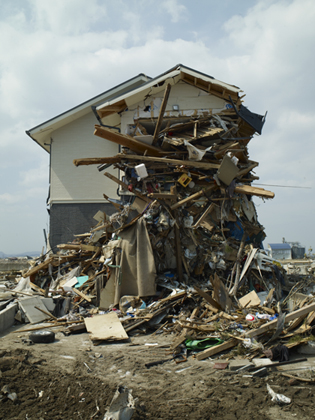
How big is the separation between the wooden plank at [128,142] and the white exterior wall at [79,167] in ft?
19.1

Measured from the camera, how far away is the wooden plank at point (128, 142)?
31.6 ft

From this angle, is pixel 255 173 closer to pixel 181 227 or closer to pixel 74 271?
pixel 181 227

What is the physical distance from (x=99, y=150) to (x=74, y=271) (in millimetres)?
7309

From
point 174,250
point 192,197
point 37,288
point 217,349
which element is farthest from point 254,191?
point 37,288

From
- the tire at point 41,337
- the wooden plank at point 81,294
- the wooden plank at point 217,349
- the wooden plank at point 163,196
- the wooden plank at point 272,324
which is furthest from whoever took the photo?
the wooden plank at point 163,196

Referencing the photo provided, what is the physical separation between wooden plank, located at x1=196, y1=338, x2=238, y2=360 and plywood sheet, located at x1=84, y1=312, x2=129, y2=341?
5.75 feet

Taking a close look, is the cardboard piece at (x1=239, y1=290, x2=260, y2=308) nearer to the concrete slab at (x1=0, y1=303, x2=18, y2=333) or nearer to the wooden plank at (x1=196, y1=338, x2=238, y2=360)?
the wooden plank at (x1=196, y1=338, x2=238, y2=360)

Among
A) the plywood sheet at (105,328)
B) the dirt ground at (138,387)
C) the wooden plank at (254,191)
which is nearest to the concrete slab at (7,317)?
the plywood sheet at (105,328)

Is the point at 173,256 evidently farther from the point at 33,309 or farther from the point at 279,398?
the point at 279,398

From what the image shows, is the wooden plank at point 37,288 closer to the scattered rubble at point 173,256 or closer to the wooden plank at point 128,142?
the scattered rubble at point 173,256

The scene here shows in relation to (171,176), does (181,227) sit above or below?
below

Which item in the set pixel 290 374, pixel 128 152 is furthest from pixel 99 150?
pixel 290 374

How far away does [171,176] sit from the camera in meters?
10.1

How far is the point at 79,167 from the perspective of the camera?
1590 cm
